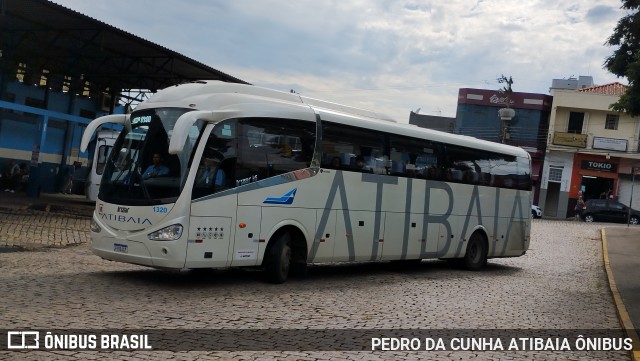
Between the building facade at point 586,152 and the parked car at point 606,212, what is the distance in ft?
14.0

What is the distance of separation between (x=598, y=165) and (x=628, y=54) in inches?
1320

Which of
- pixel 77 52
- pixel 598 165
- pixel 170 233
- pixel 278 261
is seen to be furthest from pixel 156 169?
pixel 598 165

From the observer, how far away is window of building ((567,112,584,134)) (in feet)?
149

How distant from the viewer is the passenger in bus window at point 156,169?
956 cm

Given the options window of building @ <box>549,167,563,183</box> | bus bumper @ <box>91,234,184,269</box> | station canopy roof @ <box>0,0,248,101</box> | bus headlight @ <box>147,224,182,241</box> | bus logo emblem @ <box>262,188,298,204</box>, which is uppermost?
station canopy roof @ <box>0,0,248,101</box>

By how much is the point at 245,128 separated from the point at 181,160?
126cm

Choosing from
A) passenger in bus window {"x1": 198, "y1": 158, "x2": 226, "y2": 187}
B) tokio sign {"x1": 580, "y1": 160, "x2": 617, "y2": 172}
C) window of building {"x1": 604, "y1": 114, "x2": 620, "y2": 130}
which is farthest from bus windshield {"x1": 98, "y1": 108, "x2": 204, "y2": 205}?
window of building {"x1": 604, "y1": 114, "x2": 620, "y2": 130}

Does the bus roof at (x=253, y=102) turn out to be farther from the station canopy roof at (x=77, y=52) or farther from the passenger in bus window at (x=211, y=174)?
the station canopy roof at (x=77, y=52)

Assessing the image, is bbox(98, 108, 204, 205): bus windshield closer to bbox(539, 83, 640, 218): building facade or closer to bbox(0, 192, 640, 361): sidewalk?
bbox(0, 192, 640, 361): sidewalk

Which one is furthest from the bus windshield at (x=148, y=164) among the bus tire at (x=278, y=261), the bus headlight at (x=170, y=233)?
the bus tire at (x=278, y=261)

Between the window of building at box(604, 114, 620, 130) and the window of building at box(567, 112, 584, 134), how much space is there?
1673 mm

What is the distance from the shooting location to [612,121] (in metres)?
44.7

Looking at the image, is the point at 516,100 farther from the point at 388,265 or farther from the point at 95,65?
the point at 388,265

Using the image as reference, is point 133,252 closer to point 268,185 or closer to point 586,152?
point 268,185
